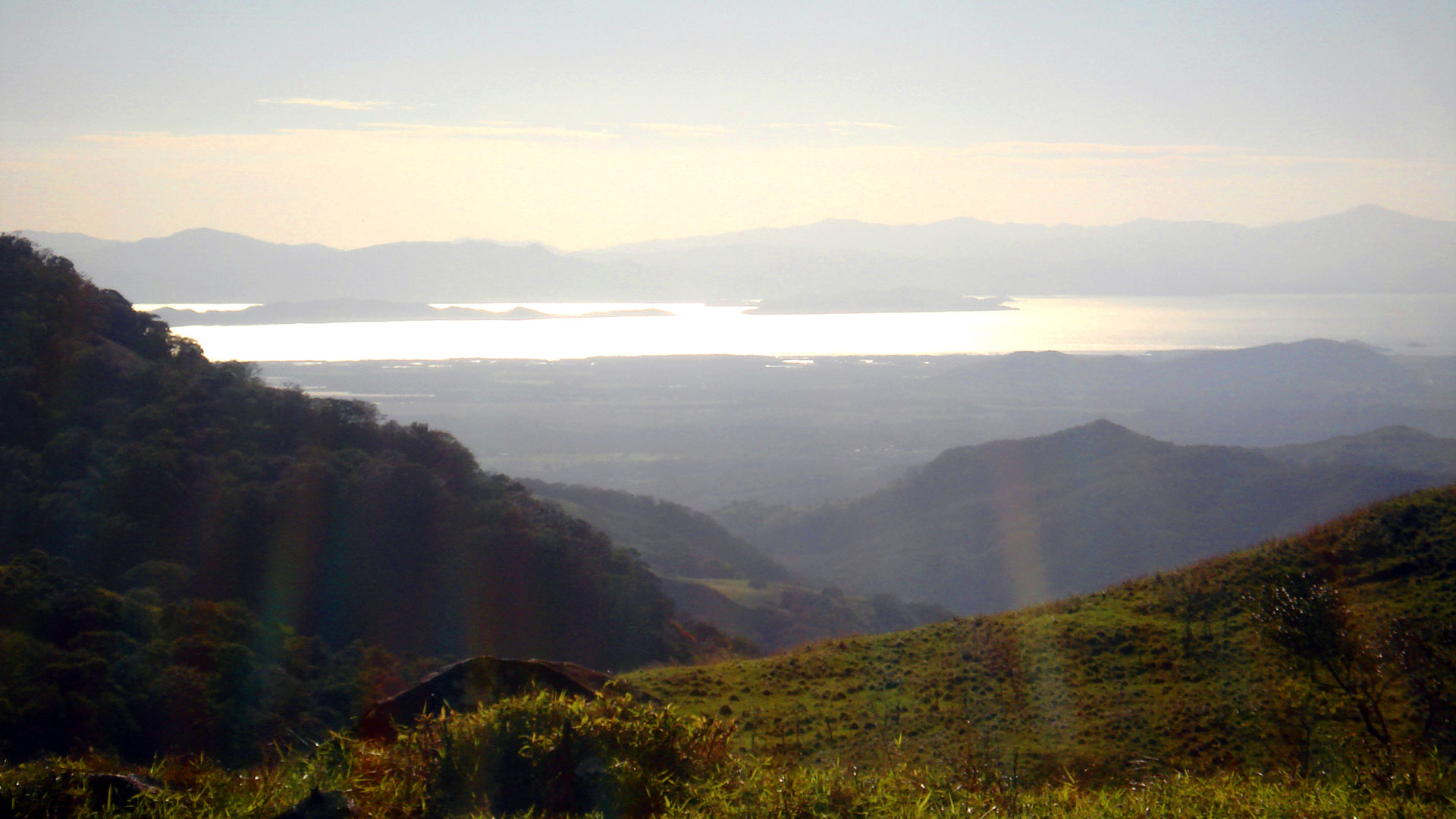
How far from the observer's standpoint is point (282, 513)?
87.4 ft

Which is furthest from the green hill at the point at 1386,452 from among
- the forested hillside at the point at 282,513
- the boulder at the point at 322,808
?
the boulder at the point at 322,808

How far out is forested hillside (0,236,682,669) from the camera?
24.2 metres

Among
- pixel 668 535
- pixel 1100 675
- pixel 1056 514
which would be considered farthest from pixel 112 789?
pixel 1056 514

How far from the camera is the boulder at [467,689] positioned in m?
5.14

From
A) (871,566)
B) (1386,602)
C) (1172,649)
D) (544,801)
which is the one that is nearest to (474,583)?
(1172,649)

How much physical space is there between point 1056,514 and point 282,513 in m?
66.6

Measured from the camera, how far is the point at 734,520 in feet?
288

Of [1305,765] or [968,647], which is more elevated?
[1305,765]

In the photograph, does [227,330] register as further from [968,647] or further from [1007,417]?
[968,647]

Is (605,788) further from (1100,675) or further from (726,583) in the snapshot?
(726,583)

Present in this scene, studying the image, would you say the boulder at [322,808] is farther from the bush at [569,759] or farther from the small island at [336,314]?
the small island at [336,314]

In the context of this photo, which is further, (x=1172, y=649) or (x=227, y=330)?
(x=227, y=330)

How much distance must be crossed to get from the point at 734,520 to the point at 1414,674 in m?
81.7

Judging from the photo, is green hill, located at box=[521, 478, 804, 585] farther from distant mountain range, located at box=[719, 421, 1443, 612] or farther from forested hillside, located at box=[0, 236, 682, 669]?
forested hillside, located at box=[0, 236, 682, 669]
